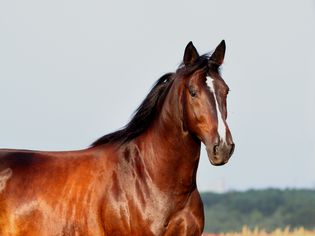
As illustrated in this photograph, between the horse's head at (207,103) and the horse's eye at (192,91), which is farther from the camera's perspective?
the horse's eye at (192,91)

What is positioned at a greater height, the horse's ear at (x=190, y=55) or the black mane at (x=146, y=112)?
the horse's ear at (x=190, y=55)

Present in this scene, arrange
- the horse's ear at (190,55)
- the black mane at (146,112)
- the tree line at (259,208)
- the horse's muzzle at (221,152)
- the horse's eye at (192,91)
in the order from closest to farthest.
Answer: the horse's muzzle at (221,152) → the horse's eye at (192,91) → the horse's ear at (190,55) → the black mane at (146,112) → the tree line at (259,208)

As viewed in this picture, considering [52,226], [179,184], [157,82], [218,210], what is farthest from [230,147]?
[218,210]

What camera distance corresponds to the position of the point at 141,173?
7930 millimetres

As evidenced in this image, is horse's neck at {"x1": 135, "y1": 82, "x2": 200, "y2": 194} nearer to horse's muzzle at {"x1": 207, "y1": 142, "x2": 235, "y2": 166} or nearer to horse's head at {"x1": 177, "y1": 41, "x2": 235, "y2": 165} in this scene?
horse's head at {"x1": 177, "y1": 41, "x2": 235, "y2": 165}

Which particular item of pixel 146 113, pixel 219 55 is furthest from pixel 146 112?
pixel 219 55

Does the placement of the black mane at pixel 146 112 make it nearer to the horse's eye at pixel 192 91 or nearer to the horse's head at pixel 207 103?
the horse's head at pixel 207 103

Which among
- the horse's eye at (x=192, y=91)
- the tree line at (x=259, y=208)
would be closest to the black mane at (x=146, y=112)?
the horse's eye at (x=192, y=91)

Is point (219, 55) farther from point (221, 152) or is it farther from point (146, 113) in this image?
point (221, 152)

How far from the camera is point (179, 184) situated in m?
7.80

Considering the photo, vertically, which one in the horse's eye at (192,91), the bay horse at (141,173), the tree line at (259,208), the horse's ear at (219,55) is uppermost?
the horse's ear at (219,55)

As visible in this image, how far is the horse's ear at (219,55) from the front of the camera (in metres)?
7.78

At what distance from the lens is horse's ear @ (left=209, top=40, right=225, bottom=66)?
778 cm

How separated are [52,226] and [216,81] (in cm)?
218
